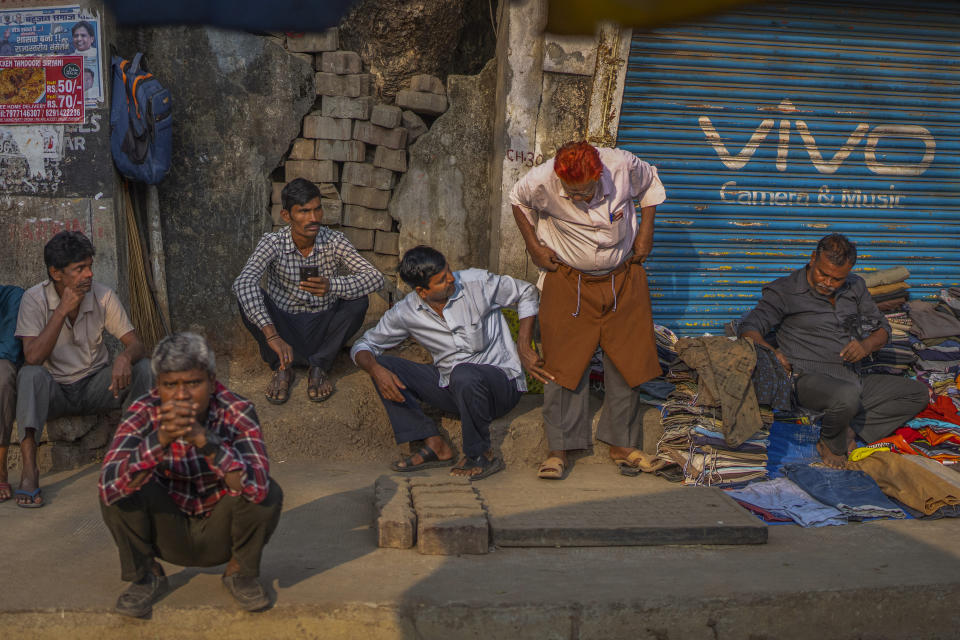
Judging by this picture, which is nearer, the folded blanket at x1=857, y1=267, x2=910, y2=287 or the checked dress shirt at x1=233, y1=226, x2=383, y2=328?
the checked dress shirt at x1=233, y1=226, x2=383, y2=328

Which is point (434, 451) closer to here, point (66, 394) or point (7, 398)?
point (66, 394)

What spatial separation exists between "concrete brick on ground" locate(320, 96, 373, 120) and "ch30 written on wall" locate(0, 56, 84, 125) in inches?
58.4

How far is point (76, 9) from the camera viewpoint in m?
5.28

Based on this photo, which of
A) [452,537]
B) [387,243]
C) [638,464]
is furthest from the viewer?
[387,243]

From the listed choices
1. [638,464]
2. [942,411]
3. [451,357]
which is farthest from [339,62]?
[942,411]

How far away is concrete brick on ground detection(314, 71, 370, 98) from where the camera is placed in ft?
19.6

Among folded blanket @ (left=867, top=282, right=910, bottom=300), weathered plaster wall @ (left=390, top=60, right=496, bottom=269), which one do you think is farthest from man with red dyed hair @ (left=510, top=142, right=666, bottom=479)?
folded blanket @ (left=867, top=282, right=910, bottom=300)

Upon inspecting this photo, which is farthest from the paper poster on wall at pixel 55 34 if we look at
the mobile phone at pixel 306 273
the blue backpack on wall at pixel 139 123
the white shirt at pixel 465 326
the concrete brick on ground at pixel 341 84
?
the white shirt at pixel 465 326

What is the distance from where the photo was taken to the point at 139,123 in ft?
17.8

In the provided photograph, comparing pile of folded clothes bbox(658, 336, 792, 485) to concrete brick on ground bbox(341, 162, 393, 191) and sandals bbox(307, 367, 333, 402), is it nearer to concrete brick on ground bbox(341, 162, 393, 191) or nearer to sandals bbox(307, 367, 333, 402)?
sandals bbox(307, 367, 333, 402)

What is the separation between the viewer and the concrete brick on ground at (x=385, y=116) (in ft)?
19.8

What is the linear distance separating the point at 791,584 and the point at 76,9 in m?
4.87

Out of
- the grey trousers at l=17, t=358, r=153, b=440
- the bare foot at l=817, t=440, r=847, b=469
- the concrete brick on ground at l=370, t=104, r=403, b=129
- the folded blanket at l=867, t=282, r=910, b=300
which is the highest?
the concrete brick on ground at l=370, t=104, r=403, b=129

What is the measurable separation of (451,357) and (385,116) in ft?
6.75
